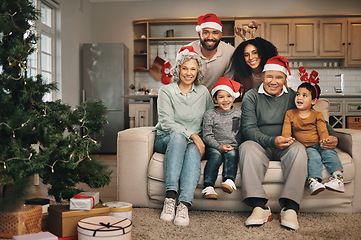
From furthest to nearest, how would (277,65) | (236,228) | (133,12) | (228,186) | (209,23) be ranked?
(133,12)
(209,23)
(277,65)
(228,186)
(236,228)

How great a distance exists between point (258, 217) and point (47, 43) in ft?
13.9

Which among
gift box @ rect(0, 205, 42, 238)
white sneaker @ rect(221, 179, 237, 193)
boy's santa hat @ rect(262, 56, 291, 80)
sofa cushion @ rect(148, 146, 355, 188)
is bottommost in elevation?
gift box @ rect(0, 205, 42, 238)

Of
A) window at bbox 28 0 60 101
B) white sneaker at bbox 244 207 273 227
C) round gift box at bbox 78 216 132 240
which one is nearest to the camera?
round gift box at bbox 78 216 132 240

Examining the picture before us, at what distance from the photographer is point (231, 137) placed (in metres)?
2.33

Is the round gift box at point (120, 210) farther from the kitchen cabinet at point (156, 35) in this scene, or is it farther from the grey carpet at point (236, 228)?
the kitchen cabinet at point (156, 35)

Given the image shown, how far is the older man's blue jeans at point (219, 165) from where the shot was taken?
2092 millimetres

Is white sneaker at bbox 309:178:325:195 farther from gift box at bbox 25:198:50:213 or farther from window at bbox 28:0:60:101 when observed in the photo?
window at bbox 28:0:60:101

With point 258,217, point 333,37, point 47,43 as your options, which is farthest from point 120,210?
point 333,37

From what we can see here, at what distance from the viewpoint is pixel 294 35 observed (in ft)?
19.1

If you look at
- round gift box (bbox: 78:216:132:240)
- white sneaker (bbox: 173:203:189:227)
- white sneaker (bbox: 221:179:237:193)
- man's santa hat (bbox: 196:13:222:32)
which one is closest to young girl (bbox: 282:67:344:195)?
white sneaker (bbox: 221:179:237:193)

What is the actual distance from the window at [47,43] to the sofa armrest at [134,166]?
9.59ft

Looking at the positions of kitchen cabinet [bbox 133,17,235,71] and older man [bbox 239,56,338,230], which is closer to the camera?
older man [bbox 239,56,338,230]

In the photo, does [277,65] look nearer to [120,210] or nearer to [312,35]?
[120,210]

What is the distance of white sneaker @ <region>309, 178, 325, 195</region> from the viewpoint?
1957 mm
